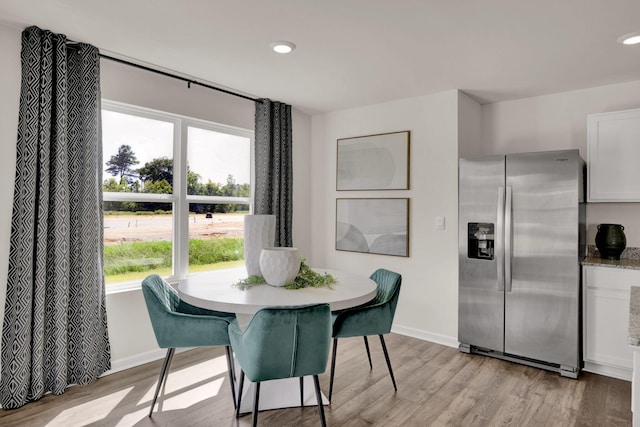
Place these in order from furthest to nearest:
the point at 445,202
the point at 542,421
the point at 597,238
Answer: the point at 445,202 < the point at 597,238 < the point at 542,421

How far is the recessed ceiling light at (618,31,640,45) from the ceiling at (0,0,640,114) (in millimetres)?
47

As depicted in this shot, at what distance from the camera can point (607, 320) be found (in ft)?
9.80

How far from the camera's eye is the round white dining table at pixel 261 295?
2.03 meters

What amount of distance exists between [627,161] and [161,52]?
12.0 feet

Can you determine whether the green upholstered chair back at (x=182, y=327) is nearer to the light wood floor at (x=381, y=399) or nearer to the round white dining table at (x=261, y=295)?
the round white dining table at (x=261, y=295)

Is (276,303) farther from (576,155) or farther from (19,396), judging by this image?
(576,155)

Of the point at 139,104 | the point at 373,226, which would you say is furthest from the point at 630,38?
the point at 139,104

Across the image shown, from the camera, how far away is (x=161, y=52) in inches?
113

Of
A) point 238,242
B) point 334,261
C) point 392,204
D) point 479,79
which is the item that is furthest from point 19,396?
point 479,79

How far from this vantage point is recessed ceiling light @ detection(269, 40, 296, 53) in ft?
8.76

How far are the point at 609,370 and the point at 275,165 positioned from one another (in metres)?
3.38

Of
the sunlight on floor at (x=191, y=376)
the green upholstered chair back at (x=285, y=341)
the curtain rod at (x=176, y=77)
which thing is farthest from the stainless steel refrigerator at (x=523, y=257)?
the curtain rod at (x=176, y=77)

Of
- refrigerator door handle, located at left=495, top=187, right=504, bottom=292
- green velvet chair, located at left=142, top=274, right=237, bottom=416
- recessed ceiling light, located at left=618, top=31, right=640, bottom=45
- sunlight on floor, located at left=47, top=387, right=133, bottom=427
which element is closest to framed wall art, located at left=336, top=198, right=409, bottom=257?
refrigerator door handle, located at left=495, top=187, right=504, bottom=292

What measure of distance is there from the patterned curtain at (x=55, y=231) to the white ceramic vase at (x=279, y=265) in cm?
133
